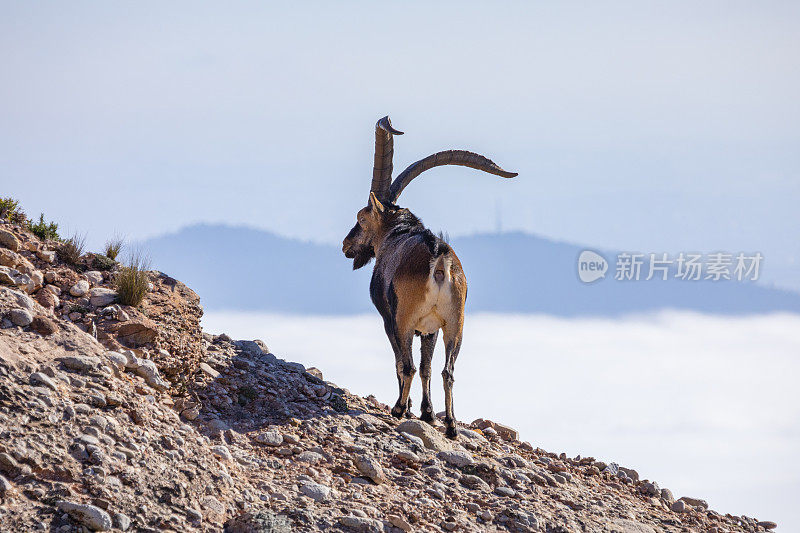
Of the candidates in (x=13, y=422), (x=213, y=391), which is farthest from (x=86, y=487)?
(x=213, y=391)

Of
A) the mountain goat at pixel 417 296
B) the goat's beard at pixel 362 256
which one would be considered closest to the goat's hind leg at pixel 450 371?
the mountain goat at pixel 417 296

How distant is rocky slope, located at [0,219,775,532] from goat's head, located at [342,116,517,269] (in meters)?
2.62

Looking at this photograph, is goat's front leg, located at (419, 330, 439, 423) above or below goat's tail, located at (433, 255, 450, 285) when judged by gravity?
below

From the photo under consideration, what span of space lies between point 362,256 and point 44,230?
19.0 ft

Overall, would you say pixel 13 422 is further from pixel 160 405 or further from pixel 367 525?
pixel 367 525

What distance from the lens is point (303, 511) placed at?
963 cm

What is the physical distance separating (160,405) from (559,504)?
5773mm

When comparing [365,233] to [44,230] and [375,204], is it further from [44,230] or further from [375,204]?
[44,230]

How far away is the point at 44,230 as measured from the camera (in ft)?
45.5

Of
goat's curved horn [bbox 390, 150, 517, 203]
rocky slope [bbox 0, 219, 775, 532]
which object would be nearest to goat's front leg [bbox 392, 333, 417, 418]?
rocky slope [bbox 0, 219, 775, 532]

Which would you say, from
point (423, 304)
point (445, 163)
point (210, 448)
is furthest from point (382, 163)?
point (210, 448)

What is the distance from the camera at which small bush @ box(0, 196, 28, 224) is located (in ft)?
44.6

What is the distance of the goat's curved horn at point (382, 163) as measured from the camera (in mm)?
17031

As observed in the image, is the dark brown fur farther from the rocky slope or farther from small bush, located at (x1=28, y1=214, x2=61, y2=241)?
small bush, located at (x1=28, y1=214, x2=61, y2=241)
